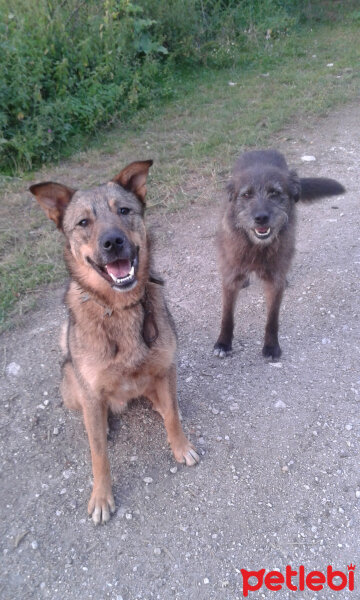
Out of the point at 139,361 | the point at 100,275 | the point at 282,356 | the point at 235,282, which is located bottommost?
the point at 282,356

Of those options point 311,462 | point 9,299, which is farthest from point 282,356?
point 9,299

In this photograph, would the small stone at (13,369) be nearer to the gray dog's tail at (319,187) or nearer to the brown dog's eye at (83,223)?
the brown dog's eye at (83,223)

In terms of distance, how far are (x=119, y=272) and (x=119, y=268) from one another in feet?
0.08

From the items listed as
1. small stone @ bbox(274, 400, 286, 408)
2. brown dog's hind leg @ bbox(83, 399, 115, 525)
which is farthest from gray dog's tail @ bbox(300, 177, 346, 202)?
brown dog's hind leg @ bbox(83, 399, 115, 525)

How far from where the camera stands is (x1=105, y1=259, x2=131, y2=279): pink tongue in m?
2.52

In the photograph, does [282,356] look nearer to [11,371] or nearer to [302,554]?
[302,554]

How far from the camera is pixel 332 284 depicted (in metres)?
4.41

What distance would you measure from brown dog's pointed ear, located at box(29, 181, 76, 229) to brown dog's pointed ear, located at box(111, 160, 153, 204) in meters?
0.30

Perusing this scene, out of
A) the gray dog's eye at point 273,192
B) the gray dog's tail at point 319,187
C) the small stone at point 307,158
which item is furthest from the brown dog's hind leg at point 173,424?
the small stone at point 307,158

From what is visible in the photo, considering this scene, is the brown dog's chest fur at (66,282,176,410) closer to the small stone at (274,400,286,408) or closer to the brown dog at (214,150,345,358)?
the small stone at (274,400,286,408)

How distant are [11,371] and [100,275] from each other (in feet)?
5.31

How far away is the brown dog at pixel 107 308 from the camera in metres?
2.58

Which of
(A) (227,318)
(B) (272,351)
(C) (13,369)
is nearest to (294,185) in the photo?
(A) (227,318)

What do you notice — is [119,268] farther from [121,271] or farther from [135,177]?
[135,177]
